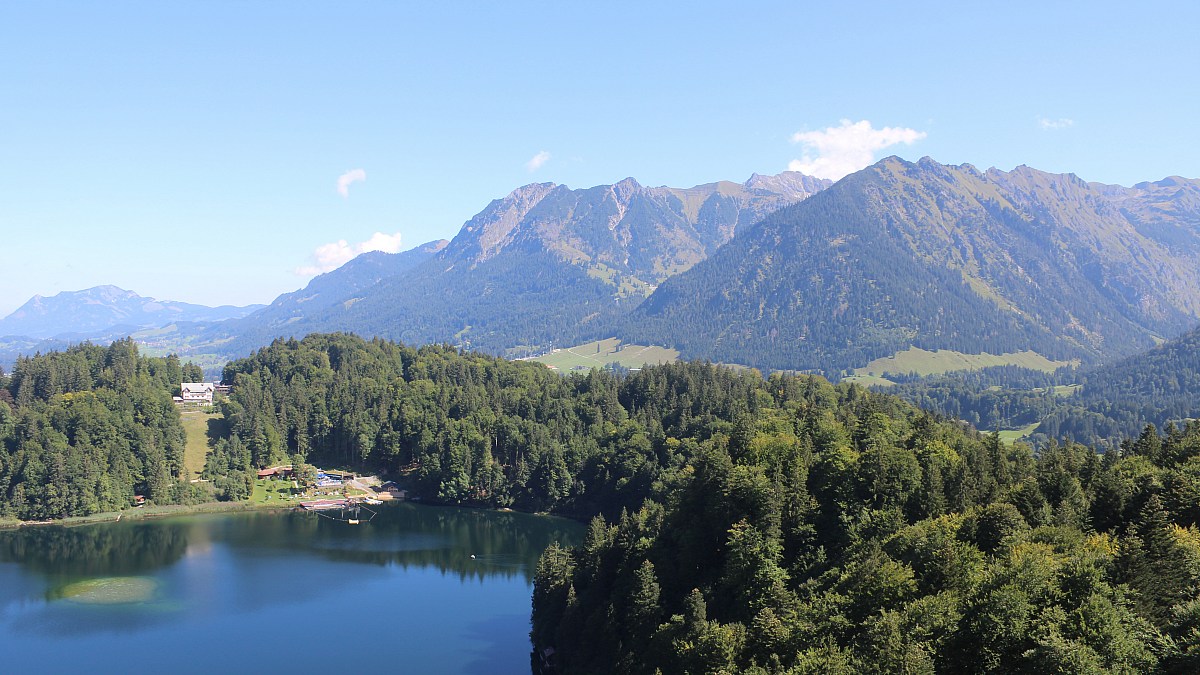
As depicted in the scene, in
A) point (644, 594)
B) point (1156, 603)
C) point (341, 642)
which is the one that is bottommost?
point (341, 642)

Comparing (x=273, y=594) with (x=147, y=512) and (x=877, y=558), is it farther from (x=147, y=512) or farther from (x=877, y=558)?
(x=877, y=558)

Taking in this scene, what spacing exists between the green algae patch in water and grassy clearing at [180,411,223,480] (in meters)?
41.4

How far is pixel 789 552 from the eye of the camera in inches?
2111

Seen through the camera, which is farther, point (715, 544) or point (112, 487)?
point (112, 487)

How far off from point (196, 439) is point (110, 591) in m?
55.6

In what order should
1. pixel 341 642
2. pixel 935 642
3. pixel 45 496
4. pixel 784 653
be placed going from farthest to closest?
pixel 45 496, pixel 341 642, pixel 784 653, pixel 935 642

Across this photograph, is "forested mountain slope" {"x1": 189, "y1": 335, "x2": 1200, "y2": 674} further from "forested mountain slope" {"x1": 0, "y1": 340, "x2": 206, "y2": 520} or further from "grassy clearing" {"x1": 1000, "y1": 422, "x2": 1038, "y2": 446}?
"grassy clearing" {"x1": 1000, "y1": 422, "x2": 1038, "y2": 446}

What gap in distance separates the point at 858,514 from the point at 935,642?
19351mm

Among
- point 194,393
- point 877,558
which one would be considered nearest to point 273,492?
point 194,393

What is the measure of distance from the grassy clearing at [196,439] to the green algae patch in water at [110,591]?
4143 cm

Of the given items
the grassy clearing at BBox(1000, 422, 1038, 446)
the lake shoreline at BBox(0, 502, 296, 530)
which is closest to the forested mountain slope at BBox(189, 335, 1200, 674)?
the lake shoreline at BBox(0, 502, 296, 530)

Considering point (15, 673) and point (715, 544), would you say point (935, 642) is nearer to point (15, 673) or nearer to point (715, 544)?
point (715, 544)

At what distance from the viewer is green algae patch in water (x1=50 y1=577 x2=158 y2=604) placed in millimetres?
77750

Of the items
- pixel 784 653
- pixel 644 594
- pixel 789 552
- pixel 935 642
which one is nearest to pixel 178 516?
pixel 644 594
